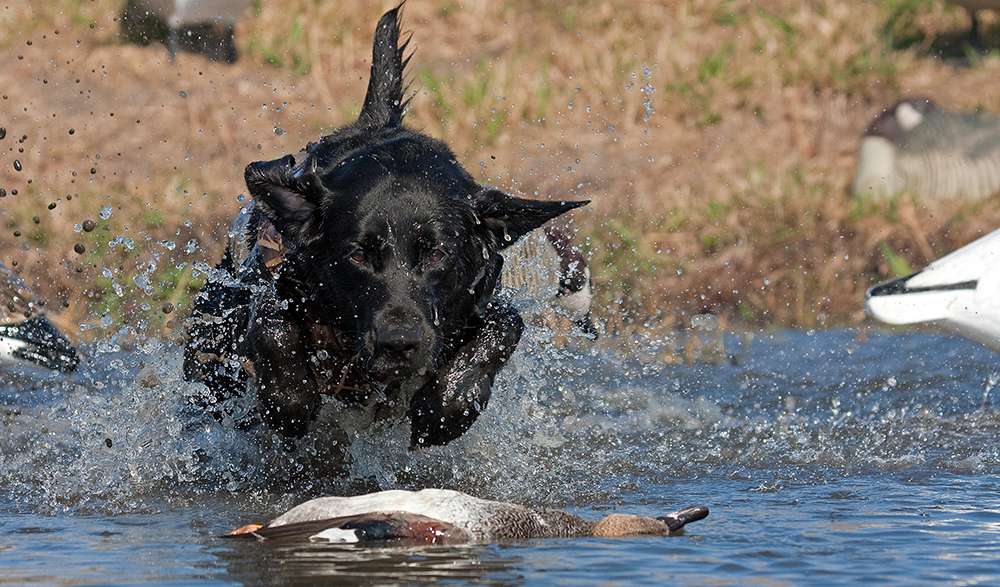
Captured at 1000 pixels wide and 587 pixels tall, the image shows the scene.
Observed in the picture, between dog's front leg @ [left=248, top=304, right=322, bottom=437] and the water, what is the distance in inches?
11.5

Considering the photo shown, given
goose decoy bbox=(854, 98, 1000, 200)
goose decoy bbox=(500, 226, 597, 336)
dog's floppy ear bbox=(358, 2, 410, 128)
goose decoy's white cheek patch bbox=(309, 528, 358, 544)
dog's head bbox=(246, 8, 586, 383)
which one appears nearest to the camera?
goose decoy's white cheek patch bbox=(309, 528, 358, 544)

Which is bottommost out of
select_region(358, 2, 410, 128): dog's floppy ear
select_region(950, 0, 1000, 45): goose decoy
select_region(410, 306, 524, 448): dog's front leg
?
select_region(410, 306, 524, 448): dog's front leg

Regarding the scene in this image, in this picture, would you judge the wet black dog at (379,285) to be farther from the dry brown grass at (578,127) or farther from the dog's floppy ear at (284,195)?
the dry brown grass at (578,127)

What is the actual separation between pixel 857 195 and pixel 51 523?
6485 millimetres

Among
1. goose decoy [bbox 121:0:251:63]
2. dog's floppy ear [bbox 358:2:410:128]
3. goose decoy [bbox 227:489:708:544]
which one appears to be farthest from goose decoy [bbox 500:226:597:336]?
goose decoy [bbox 121:0:251:63]

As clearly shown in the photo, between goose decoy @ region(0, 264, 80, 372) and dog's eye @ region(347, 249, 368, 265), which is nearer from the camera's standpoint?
dog's eye @ region(347, 249, 368, 265)

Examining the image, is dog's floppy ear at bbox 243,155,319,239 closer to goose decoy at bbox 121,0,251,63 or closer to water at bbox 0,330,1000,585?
water at bbox 0,330,1000,585

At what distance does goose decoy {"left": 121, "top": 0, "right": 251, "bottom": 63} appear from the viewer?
11586 millimetres

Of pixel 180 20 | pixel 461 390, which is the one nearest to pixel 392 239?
pixel 461 390

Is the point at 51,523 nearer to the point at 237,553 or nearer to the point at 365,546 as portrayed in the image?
the point at 237,553

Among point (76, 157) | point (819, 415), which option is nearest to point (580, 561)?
point (819, 415)

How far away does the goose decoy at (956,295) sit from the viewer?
667 cm

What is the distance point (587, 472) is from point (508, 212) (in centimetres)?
98

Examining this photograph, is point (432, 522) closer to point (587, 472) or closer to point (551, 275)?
point (587, 472)
